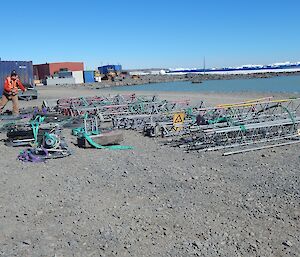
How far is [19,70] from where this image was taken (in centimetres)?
2578

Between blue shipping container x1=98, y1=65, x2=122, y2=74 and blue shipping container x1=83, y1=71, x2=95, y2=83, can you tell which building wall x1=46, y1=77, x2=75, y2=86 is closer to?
blue shipping container x1=83, y1=71, x2=95, y2=83

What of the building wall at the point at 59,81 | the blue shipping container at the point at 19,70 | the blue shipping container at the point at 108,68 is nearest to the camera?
the blue shipping container at the point at 19,70

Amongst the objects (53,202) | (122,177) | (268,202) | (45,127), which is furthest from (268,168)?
(45,127)

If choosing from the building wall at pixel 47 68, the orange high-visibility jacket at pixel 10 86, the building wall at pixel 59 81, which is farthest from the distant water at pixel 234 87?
the orange high-visibility jacket at pixel 10 86

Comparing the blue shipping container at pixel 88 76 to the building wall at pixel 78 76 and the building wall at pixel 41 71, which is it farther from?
the building wall at pixel 41 71

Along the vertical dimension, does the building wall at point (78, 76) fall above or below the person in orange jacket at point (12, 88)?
below

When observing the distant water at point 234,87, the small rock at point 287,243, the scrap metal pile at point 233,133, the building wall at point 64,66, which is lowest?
the distant water at point 234,87

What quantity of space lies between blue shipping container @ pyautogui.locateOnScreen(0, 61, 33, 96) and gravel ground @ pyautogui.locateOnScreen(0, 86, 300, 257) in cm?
1861

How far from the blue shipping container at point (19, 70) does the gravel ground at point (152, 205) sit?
61.1ft

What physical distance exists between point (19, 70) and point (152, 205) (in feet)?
74.7

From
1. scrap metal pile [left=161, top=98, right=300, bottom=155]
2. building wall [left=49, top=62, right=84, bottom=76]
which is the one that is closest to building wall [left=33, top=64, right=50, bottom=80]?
building wall [left=49, top=62, right=84, bottom=76]

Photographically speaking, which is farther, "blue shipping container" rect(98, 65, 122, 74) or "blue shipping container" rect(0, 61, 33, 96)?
"blue shipping container" rect(98, 65, 122, 74)

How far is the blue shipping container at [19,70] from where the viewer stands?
25000 mm

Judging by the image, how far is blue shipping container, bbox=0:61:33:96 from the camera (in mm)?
25000
